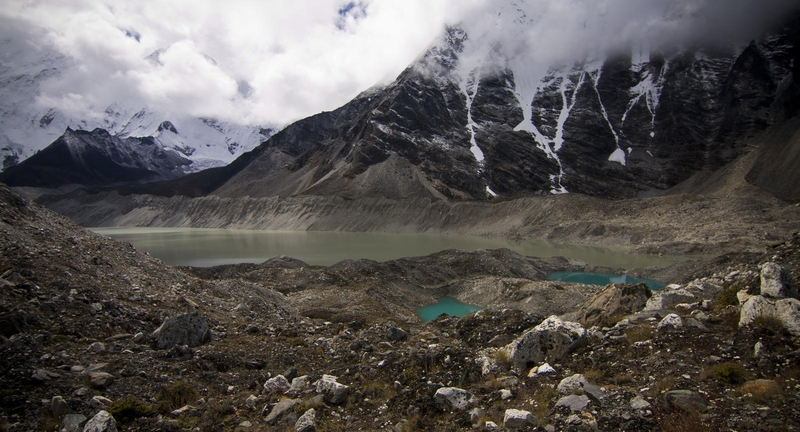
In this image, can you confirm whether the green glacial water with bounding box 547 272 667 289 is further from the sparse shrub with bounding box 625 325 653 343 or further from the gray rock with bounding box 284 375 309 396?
the gray rock with bounding box 284 375 309 396

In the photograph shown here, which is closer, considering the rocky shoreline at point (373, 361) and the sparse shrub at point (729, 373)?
the sparse shrub at point (729, 373)

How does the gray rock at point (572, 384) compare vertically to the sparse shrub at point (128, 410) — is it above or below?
above

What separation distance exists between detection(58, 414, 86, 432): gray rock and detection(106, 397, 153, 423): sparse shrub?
1.40 ft

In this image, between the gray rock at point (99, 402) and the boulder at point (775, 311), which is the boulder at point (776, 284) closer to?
the boulder at point (775, 311)

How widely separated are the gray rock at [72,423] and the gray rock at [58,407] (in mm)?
165

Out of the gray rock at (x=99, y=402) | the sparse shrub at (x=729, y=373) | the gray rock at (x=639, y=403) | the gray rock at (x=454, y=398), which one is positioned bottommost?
the gray rock at (x=454, y=398)

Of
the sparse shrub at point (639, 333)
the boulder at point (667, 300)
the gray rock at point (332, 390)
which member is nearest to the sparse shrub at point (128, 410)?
the gray rock at point (332, 390)

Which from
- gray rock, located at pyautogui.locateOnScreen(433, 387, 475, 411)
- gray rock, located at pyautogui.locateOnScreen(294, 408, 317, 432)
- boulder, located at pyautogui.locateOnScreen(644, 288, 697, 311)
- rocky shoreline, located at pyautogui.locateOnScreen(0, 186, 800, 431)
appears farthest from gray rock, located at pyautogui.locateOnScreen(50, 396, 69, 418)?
boulder, located at pyautogui.locateOnScreen(644, 288, 697, 311)

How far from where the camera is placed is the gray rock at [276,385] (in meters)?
8.49

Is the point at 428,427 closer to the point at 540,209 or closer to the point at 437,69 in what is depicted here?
the point at 540,209

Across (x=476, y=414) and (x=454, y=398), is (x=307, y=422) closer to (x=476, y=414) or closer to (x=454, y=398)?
(x=454, y=398)

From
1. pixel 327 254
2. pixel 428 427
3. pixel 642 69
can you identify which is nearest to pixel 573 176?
pixel 642 69

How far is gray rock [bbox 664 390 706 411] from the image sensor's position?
5.18 meters

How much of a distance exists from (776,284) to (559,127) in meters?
158
